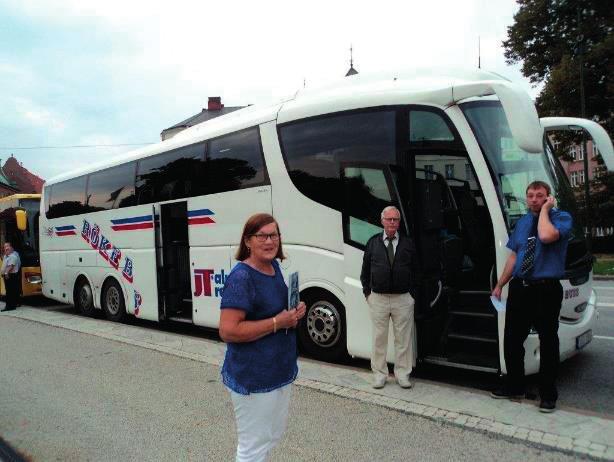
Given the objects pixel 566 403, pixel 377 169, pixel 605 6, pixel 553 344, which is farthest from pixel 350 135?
pixel 605 6

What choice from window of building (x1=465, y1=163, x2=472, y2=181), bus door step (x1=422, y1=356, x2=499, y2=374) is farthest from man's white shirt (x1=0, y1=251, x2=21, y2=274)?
window of building (x1=465, y1=163, x2=472, y2=181)

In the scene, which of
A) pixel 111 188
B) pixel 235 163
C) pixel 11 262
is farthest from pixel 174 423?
pixel 11 262

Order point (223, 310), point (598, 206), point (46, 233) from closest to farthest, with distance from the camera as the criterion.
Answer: point (223, 310) < point (46, 233) < point (598, 206)

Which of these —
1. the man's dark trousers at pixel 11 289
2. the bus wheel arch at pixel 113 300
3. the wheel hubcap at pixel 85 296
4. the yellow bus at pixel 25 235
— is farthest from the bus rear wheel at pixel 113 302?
the yellow bus at pixel 25 235

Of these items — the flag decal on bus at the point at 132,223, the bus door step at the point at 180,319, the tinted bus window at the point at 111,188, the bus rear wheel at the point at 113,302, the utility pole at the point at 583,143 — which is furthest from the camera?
the utility pole at the point at 583,143

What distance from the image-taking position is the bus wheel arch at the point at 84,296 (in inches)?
442

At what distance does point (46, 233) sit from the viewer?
12.8m

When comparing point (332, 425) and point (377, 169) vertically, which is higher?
point (377, 169)

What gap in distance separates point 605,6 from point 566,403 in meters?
29.5

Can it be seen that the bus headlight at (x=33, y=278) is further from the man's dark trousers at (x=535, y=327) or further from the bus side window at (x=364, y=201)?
the man's dark trousers at (x=535, y=327)

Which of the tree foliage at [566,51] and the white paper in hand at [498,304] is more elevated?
the tree foliage at [566,51]

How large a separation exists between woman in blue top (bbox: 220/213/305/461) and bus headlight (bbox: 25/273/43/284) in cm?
1320

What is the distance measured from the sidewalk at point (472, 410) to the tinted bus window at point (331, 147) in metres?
1.92

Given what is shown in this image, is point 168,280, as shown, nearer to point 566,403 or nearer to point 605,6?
point 566,403
